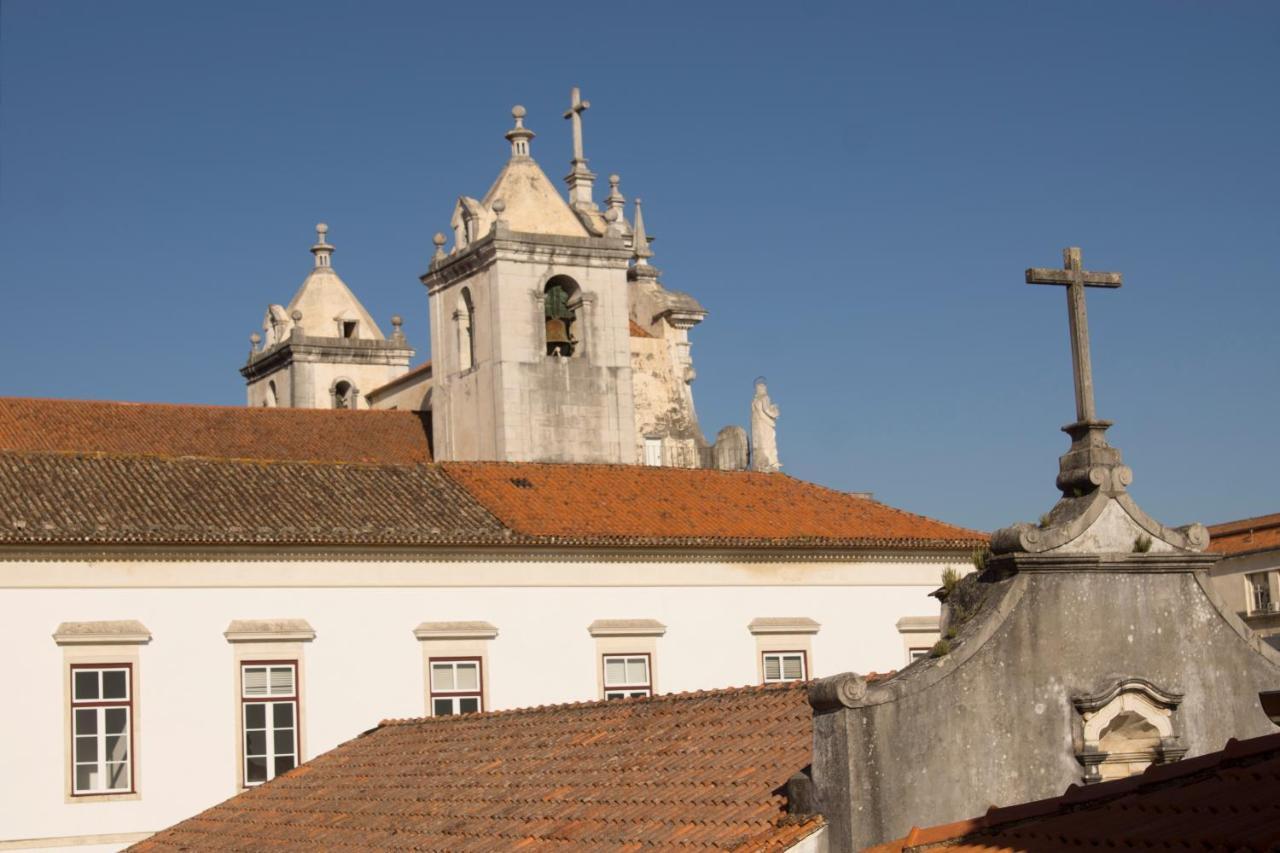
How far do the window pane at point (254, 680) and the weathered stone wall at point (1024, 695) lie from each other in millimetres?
15347

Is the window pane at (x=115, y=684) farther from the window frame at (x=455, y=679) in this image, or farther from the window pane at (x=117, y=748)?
the window frame at (x=455, y=679)

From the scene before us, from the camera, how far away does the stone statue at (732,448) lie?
45.3 metres

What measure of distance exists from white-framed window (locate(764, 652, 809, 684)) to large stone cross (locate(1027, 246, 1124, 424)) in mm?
16552

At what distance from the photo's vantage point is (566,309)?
42.5 meters

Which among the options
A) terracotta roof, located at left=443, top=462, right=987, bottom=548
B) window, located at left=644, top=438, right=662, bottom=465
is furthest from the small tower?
terracotta roof, located at left=443, top=462, right=987, bottom=548

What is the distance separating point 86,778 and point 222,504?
4.03 meters

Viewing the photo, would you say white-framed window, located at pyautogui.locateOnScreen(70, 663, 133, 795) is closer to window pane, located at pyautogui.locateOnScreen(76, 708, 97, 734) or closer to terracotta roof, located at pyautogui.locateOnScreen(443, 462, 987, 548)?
window pane, located at pyautogui.locateOnScreen(76, 708, 97, 734)

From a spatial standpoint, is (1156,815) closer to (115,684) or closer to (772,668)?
(115,684)

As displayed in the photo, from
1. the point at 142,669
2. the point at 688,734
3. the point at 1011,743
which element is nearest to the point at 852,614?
the point at 142,669

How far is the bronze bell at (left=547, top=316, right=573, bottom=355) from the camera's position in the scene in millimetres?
42406

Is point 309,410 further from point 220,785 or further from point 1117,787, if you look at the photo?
point 1117,787

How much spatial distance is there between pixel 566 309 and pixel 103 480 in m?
17.6

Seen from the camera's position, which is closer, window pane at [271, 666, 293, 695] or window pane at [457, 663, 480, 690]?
window pane at [271, 666, 293, 695]

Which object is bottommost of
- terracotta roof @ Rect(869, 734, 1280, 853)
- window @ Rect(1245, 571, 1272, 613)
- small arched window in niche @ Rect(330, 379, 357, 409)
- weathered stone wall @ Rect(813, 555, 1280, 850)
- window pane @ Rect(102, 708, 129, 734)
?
terracotta roof @ Rect(869, 734, 1280, 853)
